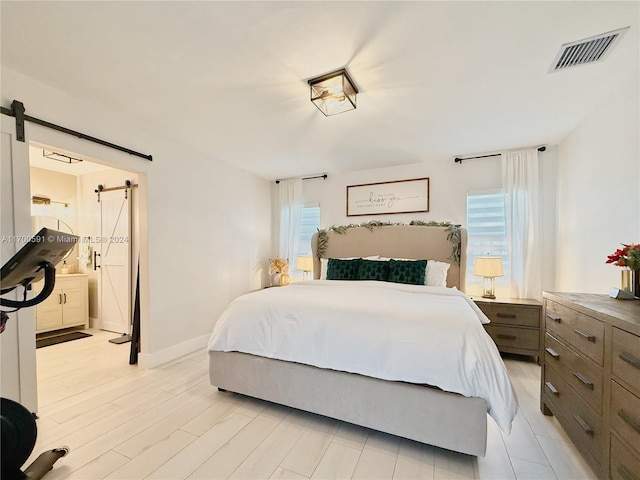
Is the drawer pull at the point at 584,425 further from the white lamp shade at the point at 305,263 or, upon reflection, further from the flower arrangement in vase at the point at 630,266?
the white lamp shade at the point at 305,263

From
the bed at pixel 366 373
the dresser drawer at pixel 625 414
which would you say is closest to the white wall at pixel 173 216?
the bed at pixel 366 373

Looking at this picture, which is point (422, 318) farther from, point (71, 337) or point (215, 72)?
point (71, 337)

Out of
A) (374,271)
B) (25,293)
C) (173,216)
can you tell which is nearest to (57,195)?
(173,216)

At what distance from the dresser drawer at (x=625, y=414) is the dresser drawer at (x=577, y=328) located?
17cm

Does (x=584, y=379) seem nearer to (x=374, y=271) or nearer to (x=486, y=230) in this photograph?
(x=374, y=271)

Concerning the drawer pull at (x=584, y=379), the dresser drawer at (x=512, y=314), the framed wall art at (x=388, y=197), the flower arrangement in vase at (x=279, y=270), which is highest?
the framed wall art at (x=388, y=197)

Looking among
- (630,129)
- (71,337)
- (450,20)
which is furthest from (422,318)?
(71,337)

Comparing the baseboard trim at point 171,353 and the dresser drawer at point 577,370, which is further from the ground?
the dresser drawer at point 577,370

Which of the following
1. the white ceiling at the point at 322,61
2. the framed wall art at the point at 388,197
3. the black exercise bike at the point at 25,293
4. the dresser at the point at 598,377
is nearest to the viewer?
the black exercise bike at the point at 25,293

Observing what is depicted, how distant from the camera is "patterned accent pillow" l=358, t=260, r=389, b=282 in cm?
318

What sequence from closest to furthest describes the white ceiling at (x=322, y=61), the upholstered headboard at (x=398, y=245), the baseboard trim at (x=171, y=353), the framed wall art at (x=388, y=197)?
the white ceiling at (x=322, y=61)
the baseboard trim at (x=171, y=353)
the upholstered headboard at (x=398, y=245)
the framed wall art at (x=388, y=197)

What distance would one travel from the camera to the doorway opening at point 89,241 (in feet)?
13.0

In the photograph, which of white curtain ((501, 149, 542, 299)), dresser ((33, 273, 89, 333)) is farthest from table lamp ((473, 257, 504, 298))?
dresser ((33, 273, 89, 333))

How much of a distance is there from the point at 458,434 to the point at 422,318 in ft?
2.13
